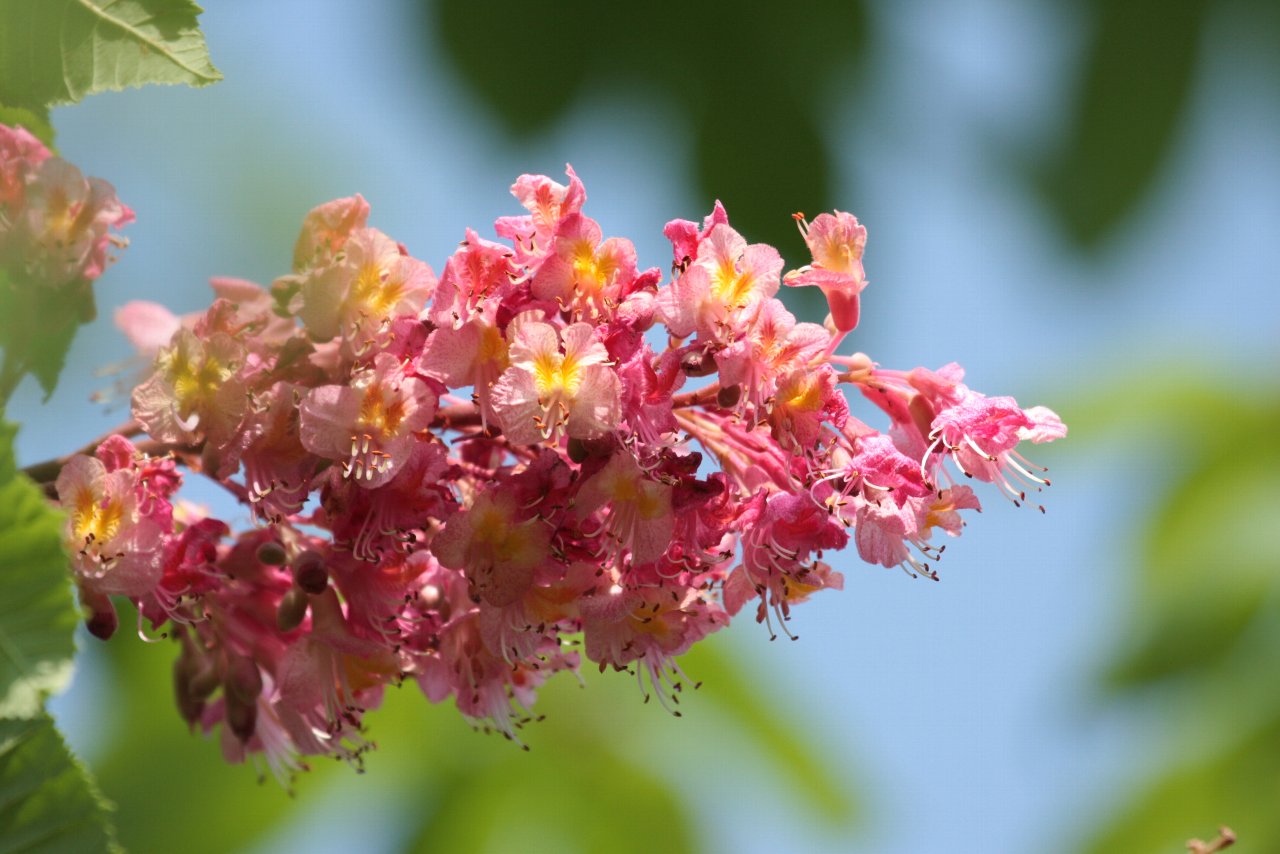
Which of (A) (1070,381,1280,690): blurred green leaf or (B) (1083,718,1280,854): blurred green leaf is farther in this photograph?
(A) (1070,381,1280,690): blurred green leaf

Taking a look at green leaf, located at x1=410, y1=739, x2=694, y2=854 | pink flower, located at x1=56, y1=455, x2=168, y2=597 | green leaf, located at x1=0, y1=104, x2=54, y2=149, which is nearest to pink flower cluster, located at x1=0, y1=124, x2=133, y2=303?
green leaf, located at x1=0, y1=104, x2=54, y2=149

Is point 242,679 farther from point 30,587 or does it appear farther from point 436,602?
point 30,587

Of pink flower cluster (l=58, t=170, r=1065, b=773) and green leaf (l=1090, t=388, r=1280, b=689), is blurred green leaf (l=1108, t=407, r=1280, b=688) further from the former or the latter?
pink flower cluster (l=58, t=170, r=1065, b=773)

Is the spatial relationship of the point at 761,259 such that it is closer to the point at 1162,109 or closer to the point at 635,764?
the point at 1162,109

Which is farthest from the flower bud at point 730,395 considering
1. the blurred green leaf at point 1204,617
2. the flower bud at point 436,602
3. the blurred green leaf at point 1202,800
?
the blurred green leaf at point 1202,800

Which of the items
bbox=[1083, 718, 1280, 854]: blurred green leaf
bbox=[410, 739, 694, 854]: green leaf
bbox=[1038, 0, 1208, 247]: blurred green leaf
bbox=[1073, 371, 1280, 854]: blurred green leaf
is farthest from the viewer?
bbox=[1073, 371, 1280, 854]: blurred green leaf

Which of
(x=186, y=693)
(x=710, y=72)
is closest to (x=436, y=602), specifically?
(x=186, y=693)
